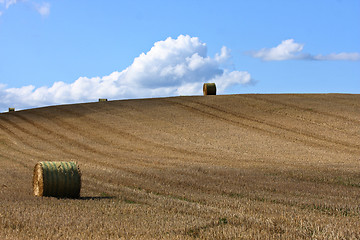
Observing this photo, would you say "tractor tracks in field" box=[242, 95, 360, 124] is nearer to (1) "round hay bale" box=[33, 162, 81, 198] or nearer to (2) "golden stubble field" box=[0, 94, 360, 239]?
(2) "golden stubble field" box=[0, 94, 360, 239]

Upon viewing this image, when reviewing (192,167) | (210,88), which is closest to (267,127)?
(192,167)

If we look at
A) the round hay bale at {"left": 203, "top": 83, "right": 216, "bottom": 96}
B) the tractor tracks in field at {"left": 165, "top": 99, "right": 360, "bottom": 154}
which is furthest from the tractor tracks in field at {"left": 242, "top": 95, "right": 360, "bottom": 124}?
the tractor tracks in field at {"left": 165, "top": 99, "right": 360, "bottom": 154}

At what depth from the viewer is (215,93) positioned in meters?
46.5

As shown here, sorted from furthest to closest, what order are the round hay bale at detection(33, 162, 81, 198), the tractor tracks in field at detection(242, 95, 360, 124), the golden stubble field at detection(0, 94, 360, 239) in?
the tractor tracks in field at detection(242, 95, 360, 124), the round hay bale at detection(33, 162, 81, 198), the golden stubble field at detection(0, 94, 360, 239)

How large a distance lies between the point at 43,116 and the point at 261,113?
1707 cm

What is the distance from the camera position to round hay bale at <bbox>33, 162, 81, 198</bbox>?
42.6 ft

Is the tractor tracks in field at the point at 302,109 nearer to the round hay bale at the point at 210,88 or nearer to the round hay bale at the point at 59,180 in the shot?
the round hay bale at the point at 210,88

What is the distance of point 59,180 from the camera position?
13203 millimetres

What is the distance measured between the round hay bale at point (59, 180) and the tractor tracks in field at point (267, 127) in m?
16.1

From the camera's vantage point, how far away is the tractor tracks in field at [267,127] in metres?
26.4

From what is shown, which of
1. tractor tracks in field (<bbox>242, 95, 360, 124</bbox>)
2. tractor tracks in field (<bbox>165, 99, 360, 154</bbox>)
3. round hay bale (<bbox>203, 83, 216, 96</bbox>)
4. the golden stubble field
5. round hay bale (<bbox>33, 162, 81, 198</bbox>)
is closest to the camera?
the golden stubble field

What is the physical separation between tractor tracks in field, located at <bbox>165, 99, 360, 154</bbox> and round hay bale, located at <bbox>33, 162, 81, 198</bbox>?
16.1m

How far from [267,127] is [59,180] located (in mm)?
19758

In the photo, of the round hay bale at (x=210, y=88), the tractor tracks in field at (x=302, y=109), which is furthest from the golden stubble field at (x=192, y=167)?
the round hay bale at (x=210, y=88)
